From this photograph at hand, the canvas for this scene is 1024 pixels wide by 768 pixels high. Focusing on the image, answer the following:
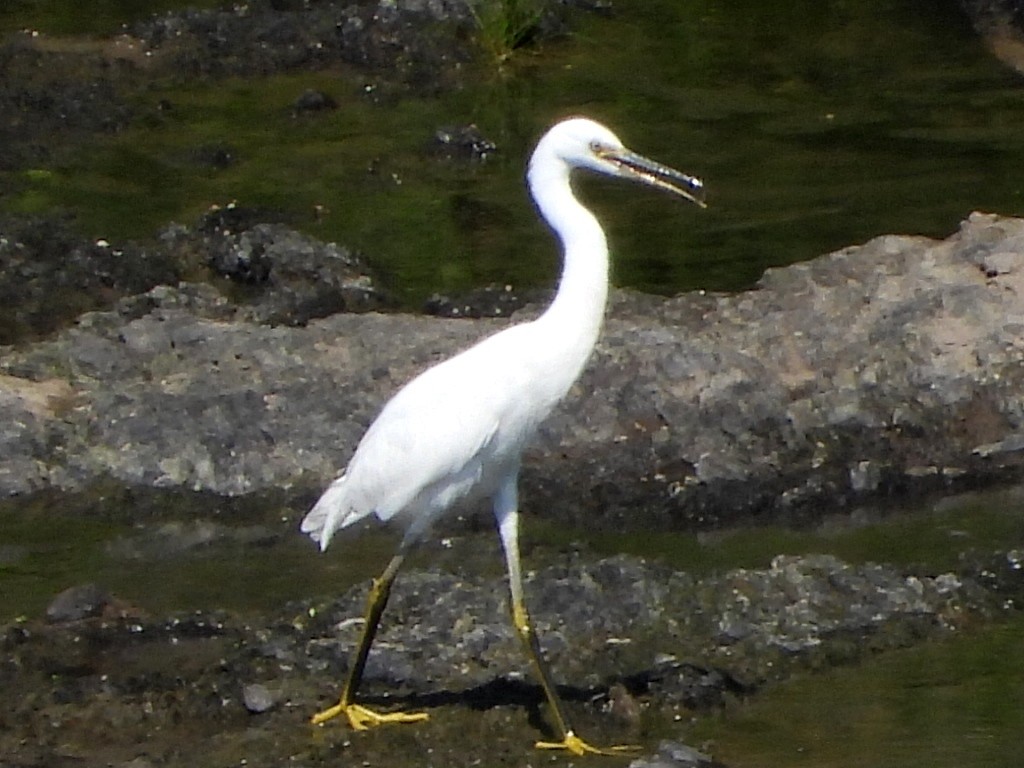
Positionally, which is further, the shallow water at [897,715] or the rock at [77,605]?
the rock at [77,605]

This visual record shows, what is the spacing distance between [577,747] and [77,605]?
205 cm

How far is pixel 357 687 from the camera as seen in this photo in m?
6.73

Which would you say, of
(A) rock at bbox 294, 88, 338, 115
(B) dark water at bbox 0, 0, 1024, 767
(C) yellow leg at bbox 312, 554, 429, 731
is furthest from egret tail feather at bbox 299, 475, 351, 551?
(A) rock at bbox 294, 88, 338, 115

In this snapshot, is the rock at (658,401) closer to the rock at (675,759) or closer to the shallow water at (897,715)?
the shallow water at (897,715)

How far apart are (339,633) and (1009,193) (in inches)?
280

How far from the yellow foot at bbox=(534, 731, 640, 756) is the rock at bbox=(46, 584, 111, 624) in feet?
6.10

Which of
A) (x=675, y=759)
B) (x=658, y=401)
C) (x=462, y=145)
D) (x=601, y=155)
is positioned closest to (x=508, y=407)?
(x=601, y=155)

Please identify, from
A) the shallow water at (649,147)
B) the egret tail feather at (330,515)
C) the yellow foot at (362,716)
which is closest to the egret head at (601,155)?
the egret tail feather at (330,515)

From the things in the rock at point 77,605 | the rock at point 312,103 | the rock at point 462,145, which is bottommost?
the rock at point 312,103

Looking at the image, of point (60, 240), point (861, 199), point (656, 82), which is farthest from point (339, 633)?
point (656, 82)

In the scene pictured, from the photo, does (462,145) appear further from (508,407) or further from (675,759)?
(675,759)

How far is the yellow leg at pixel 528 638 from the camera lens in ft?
21.1

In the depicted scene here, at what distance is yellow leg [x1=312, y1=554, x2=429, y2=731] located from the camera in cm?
664

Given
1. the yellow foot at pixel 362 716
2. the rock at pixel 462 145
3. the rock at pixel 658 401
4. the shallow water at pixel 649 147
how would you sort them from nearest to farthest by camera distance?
the yellow foot at pixel 362 716 < the rock at pixel 658 401 < the shallow water at pixel 649 147 < the rock at pixel 462 145
